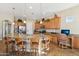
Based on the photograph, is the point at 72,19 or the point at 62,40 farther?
the point at 62,40

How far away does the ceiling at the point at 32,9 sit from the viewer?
3.01m

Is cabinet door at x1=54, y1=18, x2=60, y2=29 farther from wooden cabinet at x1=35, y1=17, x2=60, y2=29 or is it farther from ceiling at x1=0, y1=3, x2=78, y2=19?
ceiling at x1=0, y1=3, x2=78, y2=19

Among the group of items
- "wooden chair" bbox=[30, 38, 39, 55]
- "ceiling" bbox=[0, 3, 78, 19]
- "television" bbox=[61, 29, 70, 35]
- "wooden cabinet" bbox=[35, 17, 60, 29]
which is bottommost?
"wooden chair" bbox=[30, 38, 39, 55]

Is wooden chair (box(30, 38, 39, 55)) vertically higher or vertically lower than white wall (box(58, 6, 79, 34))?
lower

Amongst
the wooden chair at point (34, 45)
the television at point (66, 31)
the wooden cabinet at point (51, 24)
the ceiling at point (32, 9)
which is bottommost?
the wooden chair at point (34, 45)

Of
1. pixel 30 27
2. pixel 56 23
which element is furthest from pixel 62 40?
pixel 30 27

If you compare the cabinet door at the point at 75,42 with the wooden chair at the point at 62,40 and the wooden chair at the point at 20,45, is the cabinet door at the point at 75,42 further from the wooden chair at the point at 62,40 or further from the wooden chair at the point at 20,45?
the wooden chair at the point at 20,45

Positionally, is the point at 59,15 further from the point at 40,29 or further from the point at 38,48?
the point at 38,48

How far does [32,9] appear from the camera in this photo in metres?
3.05

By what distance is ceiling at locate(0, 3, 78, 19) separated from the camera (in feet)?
9.88

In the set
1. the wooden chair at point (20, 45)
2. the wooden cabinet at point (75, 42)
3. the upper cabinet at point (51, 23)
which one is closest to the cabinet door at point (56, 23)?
the upper cabinet at point (51, 23)

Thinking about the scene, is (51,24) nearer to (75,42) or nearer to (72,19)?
→ (72,19)

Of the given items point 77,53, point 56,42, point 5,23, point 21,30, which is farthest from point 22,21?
point 77,53

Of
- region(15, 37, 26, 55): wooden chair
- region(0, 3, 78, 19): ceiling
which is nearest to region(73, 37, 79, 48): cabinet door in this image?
region(0, 3, 78, 19): ceiling
